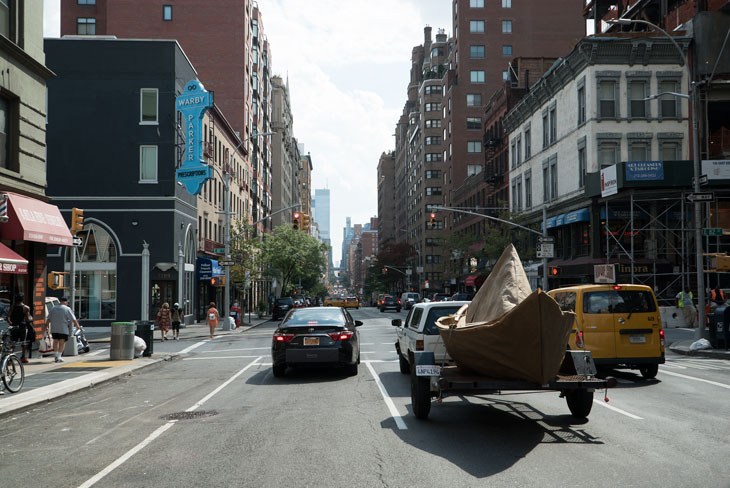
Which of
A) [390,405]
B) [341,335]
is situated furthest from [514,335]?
[341,335]

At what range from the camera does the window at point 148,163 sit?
37.1 m

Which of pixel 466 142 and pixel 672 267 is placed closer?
pixel 672 267

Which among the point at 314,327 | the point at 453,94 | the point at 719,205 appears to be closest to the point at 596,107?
the point at 719,205

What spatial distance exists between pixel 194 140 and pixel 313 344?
25.5m

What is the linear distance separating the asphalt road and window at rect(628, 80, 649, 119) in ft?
92.9

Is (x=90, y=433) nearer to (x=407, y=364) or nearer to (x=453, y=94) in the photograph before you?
(x=407, y=364)

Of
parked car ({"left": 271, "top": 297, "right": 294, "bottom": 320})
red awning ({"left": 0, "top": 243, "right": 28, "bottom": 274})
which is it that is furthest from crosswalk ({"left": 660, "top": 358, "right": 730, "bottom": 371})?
parked car ({"left": 271, "top": 297, "right": 294, "bottom": 320})

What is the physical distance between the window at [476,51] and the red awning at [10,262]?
76218 mm

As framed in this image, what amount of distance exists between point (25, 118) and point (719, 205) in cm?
3533

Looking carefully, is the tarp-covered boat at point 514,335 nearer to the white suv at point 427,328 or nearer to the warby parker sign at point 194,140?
the white suv at point 427,328

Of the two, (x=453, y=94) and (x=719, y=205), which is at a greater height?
(x=453, y=94)

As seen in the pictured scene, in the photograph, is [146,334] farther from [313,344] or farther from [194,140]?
[194,140]

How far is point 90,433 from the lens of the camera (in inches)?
359

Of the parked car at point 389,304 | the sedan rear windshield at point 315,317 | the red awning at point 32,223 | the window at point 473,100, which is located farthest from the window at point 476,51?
the sedan rear windshield at point 315,317
